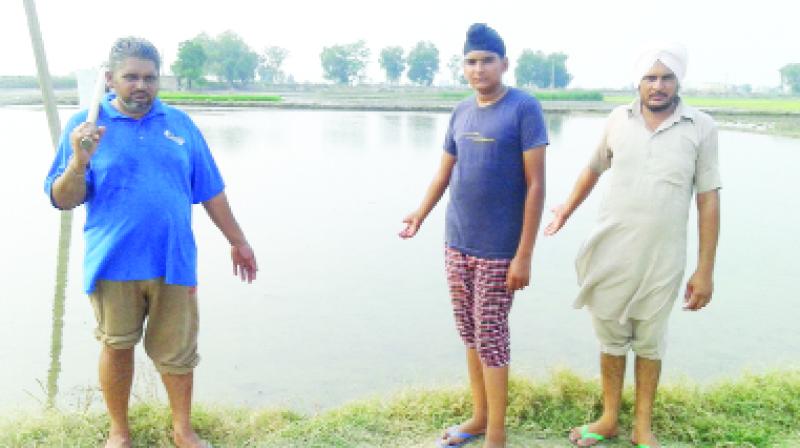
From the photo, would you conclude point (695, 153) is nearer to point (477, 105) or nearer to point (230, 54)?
point (477, 105)

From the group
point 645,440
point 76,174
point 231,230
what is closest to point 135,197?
point 76,174

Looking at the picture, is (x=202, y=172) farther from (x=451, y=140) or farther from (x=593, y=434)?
(x=593, y=434)

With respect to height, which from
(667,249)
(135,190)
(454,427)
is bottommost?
(454,427)

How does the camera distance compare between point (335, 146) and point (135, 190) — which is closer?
point (135, 190)

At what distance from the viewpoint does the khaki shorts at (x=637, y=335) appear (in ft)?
7.48

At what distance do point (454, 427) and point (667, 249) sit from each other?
97 centimetres

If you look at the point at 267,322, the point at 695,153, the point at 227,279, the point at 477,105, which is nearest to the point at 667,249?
the point at 695,153

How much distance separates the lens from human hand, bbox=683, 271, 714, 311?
7.39ft

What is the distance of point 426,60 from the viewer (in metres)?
80.2

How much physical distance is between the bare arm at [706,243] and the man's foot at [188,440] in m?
1.74

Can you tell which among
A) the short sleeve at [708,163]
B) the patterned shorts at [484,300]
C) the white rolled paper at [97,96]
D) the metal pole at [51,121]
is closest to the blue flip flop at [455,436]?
the patterned shorts at [484,300]

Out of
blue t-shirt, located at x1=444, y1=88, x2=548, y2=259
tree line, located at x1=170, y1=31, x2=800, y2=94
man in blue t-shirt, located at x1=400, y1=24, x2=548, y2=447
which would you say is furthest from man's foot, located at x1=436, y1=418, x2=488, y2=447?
tree line, located at x1=170, y1=31, x2=800, y2=94

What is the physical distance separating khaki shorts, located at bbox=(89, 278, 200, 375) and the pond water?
0.58 m

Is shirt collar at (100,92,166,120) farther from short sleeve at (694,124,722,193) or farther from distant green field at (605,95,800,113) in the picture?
distant green field at (605,95,800,113)
